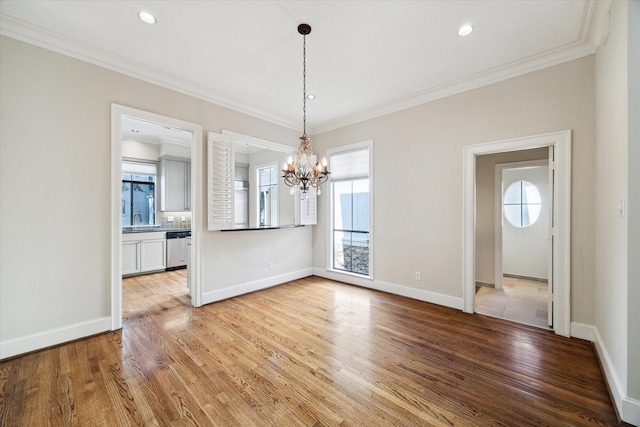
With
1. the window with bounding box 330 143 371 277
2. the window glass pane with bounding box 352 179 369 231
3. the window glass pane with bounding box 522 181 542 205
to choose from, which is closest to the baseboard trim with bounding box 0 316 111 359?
the window with bounding box 330 143 371 277

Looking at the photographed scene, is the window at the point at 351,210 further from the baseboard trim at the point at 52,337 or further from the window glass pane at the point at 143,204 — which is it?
the window glass pane at the point at 143,204

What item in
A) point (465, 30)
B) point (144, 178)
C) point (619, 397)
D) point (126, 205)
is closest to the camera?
point (619, 397)

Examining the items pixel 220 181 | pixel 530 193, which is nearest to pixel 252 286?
pixel 220 181

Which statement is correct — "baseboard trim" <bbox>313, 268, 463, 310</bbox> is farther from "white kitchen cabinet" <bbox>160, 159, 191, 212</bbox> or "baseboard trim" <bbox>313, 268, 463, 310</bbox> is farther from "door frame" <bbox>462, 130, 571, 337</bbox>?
"white kitchen cabinet" <bbox>160, 159, 191, 212</bbox>

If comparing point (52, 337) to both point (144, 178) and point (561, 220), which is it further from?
point (561, 220)

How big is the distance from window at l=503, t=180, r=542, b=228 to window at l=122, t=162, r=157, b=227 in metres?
8.13

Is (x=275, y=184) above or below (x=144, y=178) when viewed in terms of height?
below

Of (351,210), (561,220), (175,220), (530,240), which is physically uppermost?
(351,210)

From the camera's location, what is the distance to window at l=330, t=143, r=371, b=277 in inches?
184

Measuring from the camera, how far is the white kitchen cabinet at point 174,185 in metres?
6.11

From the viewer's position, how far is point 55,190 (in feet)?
8.55

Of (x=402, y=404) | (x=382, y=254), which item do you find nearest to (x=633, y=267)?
(x=402, y=404)

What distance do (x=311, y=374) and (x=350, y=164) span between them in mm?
3580

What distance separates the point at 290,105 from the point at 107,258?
3.27 metres
